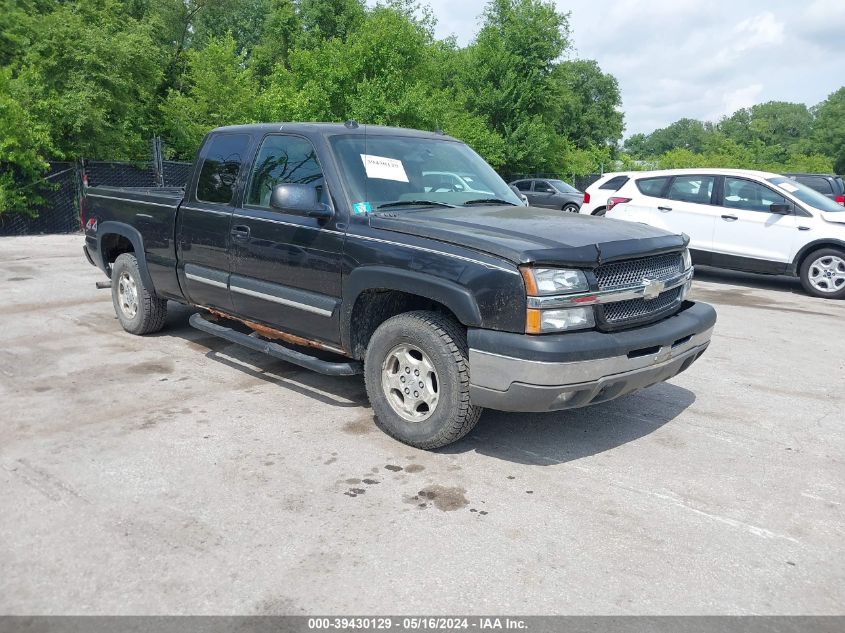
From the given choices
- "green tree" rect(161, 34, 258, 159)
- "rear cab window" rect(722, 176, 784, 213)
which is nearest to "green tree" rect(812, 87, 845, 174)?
"green tree" rect(161, 34, 258, 159)

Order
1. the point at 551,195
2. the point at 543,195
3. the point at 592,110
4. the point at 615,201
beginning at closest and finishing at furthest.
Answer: the point at 615,201
the point at 551,195
the point at 543,195
the point at 592,110

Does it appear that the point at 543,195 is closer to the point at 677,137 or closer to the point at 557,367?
the point at 557,367

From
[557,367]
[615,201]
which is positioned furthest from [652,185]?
[557,367]

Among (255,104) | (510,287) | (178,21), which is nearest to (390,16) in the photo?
(255,104)

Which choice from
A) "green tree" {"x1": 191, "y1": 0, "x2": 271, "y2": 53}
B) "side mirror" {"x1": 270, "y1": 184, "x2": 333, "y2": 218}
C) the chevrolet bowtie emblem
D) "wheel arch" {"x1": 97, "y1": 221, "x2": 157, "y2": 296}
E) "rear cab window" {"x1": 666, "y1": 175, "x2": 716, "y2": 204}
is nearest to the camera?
the chevrolet bowtie emblem

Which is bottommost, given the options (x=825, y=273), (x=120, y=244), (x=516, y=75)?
(x=825, y=273)

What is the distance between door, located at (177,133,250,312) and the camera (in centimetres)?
530

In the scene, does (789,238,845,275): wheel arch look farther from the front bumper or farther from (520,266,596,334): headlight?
(520,266,596,334): headlight

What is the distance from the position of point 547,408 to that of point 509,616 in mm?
1310

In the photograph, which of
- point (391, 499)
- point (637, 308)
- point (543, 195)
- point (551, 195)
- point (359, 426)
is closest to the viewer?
point (391, 499)

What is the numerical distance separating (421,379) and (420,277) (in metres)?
0.61

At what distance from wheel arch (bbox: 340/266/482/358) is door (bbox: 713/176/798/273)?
7758 millimetres

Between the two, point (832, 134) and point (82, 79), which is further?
point (832, 134)

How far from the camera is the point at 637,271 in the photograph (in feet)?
13.3
